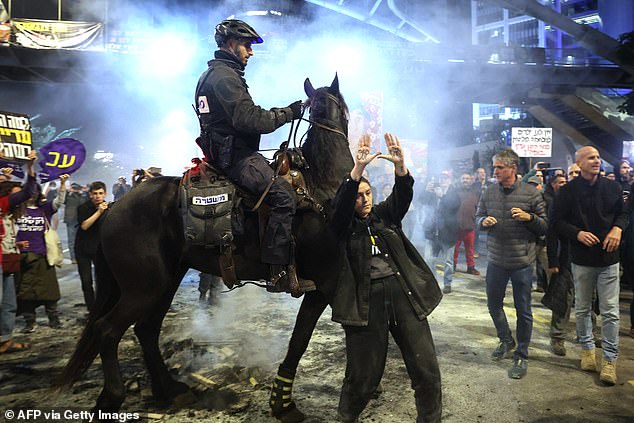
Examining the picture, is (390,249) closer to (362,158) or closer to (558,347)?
(362,158)

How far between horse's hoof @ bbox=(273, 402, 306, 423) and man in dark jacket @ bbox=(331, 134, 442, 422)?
75cm

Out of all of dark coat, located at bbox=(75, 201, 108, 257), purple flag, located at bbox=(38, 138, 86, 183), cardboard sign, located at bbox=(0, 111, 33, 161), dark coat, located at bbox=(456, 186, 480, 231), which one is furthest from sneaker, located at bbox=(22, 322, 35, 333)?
dark coat, located at bbox=(456, 186, 480, 231)

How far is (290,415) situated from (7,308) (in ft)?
12.5

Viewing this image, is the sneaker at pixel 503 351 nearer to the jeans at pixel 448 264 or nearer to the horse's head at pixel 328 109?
the horse's head at pixel 328 109

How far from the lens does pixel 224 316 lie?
21.1ft

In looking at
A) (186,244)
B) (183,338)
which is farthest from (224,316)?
(186,244)

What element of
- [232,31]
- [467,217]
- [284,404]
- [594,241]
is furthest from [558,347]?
[467,217]

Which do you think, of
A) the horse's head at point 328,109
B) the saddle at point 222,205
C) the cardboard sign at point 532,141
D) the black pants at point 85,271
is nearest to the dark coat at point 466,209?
the cardboard sign at point 532,141

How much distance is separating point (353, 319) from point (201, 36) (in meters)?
17.6

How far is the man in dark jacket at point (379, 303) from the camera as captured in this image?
264cm

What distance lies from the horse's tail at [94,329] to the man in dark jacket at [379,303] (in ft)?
7.02

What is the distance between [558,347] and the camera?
4.92 m

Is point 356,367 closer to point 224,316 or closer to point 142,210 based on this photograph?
point 142,210

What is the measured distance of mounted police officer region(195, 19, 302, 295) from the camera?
11.0 feet
